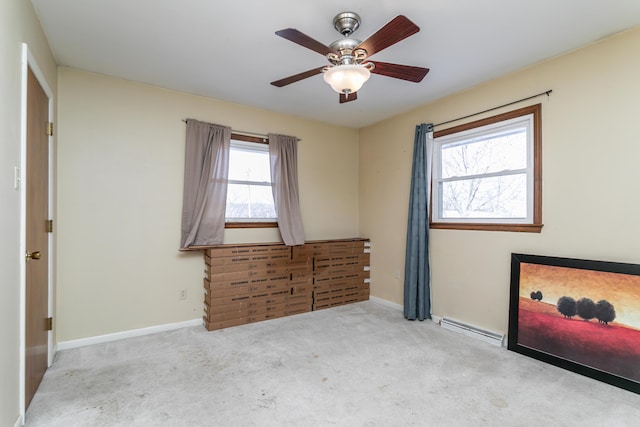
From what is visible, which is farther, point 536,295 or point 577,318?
point 536,295

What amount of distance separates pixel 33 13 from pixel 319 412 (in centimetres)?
329

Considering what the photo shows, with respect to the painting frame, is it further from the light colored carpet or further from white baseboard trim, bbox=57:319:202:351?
white baseboard trim, bbox=57:319:202:351

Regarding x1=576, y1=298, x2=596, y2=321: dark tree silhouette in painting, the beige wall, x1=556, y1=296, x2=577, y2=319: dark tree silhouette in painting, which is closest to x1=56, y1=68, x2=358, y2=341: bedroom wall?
the beige wall

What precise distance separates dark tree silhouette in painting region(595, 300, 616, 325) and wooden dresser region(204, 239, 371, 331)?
2.67 meters

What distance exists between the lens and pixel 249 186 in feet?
13.1

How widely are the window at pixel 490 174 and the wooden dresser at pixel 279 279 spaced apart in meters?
1.41

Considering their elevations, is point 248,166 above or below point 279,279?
above

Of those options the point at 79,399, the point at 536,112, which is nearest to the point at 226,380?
the point at 79,399

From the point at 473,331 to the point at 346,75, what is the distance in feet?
9.36

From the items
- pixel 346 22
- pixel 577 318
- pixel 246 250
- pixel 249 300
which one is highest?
pixel 346 22

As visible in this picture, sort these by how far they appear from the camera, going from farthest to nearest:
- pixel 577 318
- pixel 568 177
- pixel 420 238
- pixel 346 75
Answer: pixel 420 238 → pixel 568 177 → pixel 577 318 → pixel 346 75

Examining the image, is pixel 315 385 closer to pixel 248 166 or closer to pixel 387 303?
pixel 387 303

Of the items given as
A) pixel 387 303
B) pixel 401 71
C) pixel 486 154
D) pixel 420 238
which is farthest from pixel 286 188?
pixel 486 154

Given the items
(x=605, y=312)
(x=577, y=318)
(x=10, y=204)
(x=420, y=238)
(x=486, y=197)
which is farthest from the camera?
(x=420, y=238)
